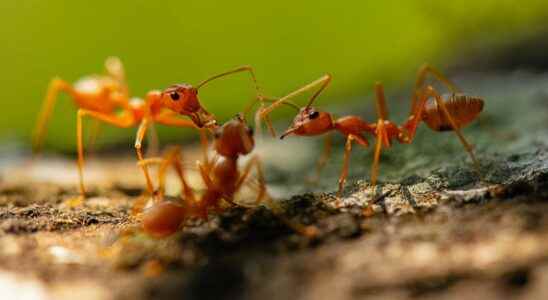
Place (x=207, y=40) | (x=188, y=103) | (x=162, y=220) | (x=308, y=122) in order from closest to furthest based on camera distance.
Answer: (x=162, y=220) → (x=308, y=122) → (x=188, y=103) → (x=207, y=40)

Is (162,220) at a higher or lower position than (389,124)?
lower

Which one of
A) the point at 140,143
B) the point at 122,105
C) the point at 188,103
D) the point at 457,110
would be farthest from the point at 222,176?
the point at 122,105

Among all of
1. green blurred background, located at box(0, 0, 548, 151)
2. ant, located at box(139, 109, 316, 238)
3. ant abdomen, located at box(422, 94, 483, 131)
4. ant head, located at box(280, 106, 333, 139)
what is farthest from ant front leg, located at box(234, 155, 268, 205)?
green blurred background, located at box(0, 0, 548, 151)

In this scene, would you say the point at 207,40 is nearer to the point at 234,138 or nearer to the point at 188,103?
the point at 188,103

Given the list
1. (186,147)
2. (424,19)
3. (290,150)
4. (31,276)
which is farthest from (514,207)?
(424,19)

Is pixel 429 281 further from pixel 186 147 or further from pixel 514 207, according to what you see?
pixel 186 147

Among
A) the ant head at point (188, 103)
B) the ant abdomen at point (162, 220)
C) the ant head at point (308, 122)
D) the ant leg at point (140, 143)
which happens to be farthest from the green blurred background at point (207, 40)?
the ant abdomen at point (162, 220)

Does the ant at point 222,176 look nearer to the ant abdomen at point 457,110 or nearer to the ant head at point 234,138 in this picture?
the ant head at point 234,138
